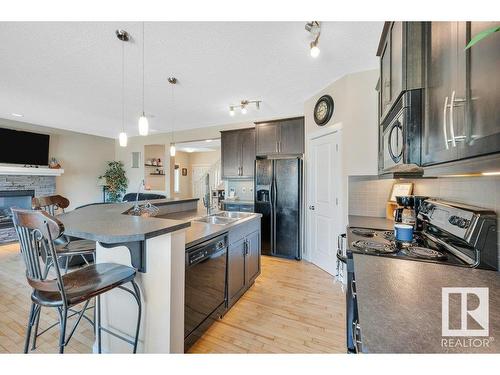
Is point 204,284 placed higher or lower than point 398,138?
lower

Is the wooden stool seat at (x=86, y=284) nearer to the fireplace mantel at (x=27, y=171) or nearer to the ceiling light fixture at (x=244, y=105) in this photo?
the ceiling light fixture at (x=244, y=105)

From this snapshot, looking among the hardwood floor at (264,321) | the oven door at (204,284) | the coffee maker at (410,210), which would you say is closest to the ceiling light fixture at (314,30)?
the coffee maker at (410,210)

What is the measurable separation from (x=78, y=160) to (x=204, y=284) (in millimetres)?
A: 6172

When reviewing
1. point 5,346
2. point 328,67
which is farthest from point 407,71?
point 5,346

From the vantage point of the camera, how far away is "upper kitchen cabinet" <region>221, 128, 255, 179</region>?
15.1 feet

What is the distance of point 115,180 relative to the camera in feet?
21.0

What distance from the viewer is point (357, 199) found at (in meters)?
2.75

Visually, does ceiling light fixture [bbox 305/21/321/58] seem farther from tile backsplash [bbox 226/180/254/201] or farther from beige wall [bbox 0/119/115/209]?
beige wall [bbox 0/119/115/209]

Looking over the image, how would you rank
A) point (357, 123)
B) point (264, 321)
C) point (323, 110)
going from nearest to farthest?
point (264, 321) → point (357, 123) → point (323, 110)

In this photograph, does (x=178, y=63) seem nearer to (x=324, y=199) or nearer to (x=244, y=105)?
(x=244, y=105)

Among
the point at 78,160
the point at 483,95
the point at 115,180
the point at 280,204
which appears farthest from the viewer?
the point at 115,180

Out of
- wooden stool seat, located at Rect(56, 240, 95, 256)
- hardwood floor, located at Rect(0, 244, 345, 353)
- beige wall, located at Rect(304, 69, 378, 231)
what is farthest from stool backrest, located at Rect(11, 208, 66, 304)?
beige wall, located at Rect(304, 69, 378, 231)

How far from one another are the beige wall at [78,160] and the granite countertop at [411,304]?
702 centimetres

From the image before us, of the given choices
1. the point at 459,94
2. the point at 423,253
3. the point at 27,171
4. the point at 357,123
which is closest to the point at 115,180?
the point at 27,171
